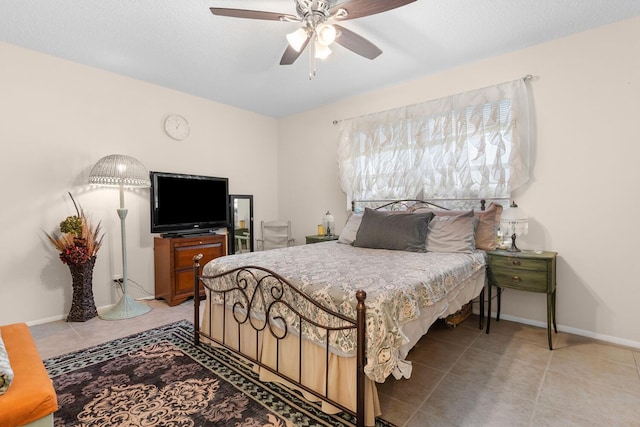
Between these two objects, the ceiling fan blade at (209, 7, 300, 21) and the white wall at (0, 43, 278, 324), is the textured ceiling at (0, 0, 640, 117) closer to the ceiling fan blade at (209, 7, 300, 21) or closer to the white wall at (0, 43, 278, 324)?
the white wall at (0, 43, 278, 324)

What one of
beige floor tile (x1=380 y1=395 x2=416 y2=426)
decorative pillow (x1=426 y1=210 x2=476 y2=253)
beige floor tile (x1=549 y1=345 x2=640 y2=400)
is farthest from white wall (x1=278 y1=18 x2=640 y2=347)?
beige floor tile (x1=380 y1=395 x2=416 y2=426)

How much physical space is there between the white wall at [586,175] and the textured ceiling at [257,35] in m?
0.21

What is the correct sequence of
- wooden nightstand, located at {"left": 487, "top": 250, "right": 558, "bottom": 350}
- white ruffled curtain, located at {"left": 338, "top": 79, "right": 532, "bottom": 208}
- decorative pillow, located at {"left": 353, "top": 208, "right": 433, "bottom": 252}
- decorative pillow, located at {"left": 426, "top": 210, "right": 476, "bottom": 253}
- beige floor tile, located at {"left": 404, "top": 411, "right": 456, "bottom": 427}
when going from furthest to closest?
white ruffled curtain, located at {"left": 338, "top": 79, "right": 532, "bottom": 208} < decorative pillow, located at {"left": 353, "top": 208, "right": 433, "bottom": 252} < decorative pillow, located at {"left": 426, "top": 210, "right": 476, "bottom": 253} < wooden nightstand, located at {"left": 487, "top": 250, "right": 558, "bottom": 350} < beige floor tile, located at {"left": 404, "top": 411, "right": 456, "bottom": 427}

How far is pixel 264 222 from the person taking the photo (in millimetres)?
5180

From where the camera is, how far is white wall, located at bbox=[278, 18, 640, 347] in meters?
2.55

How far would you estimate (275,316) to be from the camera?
6.41ft

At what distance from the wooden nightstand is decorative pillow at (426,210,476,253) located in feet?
0.86

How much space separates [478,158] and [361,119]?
159 cm

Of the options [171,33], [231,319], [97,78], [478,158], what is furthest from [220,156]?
[478,158]

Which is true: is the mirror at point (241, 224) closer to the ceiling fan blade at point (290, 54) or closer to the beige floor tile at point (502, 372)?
the ceiling fan blade at point (290, 54)

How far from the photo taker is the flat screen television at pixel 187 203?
364 cm

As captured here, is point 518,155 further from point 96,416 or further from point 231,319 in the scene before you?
point 96,416

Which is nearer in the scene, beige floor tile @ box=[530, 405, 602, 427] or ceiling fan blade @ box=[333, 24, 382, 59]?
beige floor tile @ box=[530, 405, 602, 427]

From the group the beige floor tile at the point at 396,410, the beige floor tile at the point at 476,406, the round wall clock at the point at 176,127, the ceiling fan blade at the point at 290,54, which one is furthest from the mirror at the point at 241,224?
the beige floor tile at the point at 476,406
